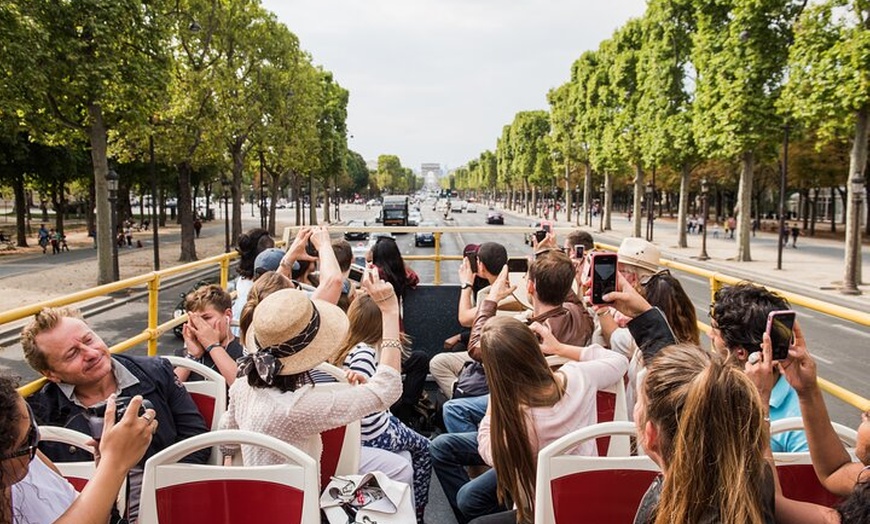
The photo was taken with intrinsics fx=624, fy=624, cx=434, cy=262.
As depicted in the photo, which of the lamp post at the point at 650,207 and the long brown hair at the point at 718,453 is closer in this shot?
the long brown hair at the point at 718,453

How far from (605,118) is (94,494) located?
156 feet

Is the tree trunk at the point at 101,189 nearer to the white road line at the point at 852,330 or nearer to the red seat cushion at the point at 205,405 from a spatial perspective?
the red seat cushion at the point at 205,405

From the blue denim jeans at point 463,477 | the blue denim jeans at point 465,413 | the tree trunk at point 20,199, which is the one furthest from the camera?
the tree trunk at point 20,199

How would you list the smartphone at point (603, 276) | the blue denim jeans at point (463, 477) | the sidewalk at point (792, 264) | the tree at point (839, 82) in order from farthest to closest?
the sidewalk at point (792, 264), the tree at point (839, 82), the smartphone at point (603, 276), the blue denim jeans at point (463, 477)

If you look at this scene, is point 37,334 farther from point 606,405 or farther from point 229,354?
point 606,405

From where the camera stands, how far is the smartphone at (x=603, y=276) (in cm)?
357

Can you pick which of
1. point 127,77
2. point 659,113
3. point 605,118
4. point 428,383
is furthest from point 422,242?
point 428,383

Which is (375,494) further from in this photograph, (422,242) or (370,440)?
(422,242)

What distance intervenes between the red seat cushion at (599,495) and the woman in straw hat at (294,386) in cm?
82

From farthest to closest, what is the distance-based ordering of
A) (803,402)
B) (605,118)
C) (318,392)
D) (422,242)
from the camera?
(605,118), (422,242), (318,392), (803,402)

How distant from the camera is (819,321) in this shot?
16266 millimetres

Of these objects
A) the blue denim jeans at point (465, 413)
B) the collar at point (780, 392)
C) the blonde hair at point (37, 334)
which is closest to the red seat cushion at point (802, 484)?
the collar at point (780, 392)

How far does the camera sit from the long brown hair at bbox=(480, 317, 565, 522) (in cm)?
280

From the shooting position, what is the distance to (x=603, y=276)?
3582 millimetres
